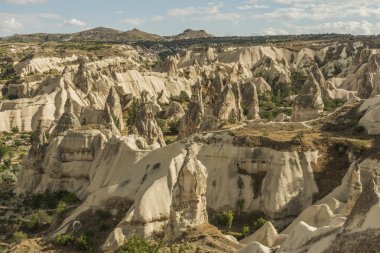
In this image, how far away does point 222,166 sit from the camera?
116 feet

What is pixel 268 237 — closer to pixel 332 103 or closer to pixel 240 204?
pixel 240 204

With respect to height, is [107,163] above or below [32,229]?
above

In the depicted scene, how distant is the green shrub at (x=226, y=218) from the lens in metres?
31.3

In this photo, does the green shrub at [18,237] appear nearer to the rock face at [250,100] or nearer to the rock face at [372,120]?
the rock face at [372,120]

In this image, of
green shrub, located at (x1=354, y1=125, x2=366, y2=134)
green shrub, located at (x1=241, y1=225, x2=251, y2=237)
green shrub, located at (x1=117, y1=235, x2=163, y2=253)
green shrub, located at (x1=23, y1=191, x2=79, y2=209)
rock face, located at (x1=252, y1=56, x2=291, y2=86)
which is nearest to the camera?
green shrub, located at (x1=117, y1=235, x2=163, y2=253)

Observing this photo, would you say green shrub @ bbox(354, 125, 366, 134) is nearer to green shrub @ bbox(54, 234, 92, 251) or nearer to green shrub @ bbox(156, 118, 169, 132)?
green shrub @ bbox(54, 234, 92, 251)

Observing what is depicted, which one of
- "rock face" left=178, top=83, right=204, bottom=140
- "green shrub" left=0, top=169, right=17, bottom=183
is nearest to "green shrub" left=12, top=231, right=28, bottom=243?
"green shrub" left=0, top=169, right=17, bottom=183

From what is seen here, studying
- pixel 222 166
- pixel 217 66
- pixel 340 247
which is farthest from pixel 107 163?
pixel 217 66

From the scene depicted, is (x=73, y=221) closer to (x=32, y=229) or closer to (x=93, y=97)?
(x=32, y=229)

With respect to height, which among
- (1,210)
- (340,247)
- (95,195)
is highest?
(340,247)

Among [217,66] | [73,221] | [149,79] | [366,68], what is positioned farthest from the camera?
[217,66]

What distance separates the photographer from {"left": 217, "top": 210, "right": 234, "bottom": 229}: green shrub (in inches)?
1232

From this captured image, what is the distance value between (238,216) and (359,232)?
1971 centimetres

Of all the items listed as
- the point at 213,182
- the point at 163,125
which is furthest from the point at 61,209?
the point at 163,125
